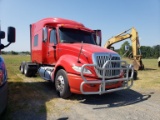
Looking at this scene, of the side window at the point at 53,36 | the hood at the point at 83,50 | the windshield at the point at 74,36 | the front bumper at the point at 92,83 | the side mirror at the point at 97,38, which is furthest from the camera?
the side mirror at the point at 97,38

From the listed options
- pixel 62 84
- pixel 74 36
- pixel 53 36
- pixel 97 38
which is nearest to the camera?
pixel 62 84

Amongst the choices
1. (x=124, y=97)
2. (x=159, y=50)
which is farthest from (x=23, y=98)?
(x=159, y=50)

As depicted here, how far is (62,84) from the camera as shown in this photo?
6.73 m

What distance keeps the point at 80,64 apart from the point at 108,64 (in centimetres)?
89

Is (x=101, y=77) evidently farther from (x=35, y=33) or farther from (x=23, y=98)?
(x=35, y=33)

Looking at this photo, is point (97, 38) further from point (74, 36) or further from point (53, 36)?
point (53, 36)

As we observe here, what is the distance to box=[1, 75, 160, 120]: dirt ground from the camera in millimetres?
5004

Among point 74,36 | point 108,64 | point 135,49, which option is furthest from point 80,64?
point 135,49

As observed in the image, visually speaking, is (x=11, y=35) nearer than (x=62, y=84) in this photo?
Yes

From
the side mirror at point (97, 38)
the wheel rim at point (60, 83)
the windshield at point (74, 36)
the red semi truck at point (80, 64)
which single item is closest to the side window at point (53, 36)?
the red semi truck at point (80, 64)

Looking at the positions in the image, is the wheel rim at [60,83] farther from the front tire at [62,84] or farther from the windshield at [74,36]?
the windshield at [74,36]

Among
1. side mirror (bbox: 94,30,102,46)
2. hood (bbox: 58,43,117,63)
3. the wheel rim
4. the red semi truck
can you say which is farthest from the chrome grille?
side mirror (bbox: 94,30,102,46)

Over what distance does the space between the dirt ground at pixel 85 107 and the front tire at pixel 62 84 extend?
0.20 meters

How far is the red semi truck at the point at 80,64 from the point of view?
19.9 feet
